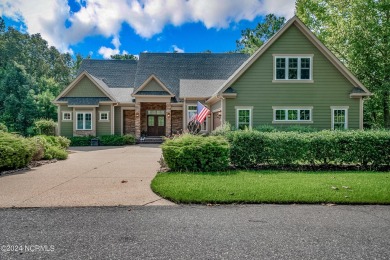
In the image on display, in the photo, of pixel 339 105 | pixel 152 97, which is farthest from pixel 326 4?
pixel 152 97

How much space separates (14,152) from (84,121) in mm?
14496

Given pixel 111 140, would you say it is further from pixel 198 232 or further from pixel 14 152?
pixel 198 232

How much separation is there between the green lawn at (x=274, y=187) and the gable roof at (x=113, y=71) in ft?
72.8

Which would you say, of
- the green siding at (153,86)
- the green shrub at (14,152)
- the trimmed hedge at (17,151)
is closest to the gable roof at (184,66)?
the green siding at (153,86)

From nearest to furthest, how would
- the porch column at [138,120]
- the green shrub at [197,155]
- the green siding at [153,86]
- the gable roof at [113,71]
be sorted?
the green shrub at [197,155] < the porch column at [138,120] < the green siding at [153,86] < the gable roof at [113,71]

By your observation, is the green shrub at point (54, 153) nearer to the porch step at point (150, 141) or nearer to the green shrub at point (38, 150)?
the green shrub at point (38, 150)

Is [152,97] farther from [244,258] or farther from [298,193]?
[244,258]

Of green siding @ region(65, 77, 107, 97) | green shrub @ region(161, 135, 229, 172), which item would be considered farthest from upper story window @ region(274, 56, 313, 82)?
green siding @ region(65, 77, 107, 97)

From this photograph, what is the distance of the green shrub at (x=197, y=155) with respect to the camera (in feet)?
27.4

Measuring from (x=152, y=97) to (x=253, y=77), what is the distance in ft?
32.6

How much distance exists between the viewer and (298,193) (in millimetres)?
5715

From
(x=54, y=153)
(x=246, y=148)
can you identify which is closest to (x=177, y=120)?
(x=54, y=153)

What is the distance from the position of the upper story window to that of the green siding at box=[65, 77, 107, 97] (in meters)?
15.1

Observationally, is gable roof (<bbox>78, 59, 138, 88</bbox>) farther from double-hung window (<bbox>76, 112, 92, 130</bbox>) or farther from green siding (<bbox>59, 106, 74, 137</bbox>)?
green siding (<bbox>59, 106, 74, 137</bbox>)
